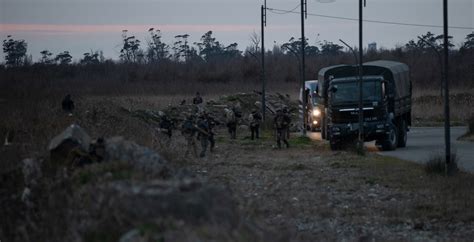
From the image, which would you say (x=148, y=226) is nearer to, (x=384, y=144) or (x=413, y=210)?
(x=413, y=210)

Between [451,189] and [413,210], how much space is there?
2957mm

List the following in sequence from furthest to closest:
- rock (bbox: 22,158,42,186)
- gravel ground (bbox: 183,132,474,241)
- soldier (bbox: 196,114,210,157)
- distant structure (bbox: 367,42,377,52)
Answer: distant structure (bbox: 367,42,377,52) < soldier (bbox: 196,114,210,157) < gravel ground (bbox: 183,132,474,241) < rock (bbox: 22,158,42,186)

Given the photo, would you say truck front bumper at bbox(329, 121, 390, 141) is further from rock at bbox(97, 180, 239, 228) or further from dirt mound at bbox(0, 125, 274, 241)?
rock at bbox(97, 180, 239, 228)

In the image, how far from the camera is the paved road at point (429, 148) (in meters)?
27.8

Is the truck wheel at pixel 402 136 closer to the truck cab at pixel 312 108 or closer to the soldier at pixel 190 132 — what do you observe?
the truck cab at pixel 312 108

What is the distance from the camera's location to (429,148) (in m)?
33.7

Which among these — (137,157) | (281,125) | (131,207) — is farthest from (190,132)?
(131,207)

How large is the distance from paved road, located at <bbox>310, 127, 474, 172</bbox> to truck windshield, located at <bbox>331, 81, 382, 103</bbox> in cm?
226

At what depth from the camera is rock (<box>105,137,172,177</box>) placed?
34.9ft

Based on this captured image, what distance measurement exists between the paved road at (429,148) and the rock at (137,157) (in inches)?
566

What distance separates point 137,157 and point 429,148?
24033 mm

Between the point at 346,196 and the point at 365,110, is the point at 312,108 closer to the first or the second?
the point at 365,110

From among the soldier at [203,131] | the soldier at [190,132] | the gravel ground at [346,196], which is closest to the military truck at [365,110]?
the gravel ground at [346,196]

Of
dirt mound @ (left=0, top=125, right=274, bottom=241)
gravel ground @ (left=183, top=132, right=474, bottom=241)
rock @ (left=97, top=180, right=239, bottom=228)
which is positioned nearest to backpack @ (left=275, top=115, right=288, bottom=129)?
gravel ground @ (left=183, top=132, right=474, bottom=241)
